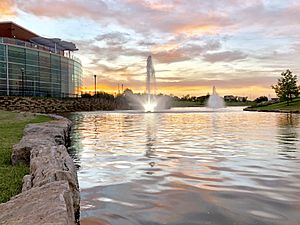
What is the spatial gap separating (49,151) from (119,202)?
1.94m

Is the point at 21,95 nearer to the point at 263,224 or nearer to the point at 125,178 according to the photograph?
the point at 125,178

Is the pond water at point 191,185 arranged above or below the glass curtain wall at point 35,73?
below

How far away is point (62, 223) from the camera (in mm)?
3002

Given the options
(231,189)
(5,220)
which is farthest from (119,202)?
(5,220)

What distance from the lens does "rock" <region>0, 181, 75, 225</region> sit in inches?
123

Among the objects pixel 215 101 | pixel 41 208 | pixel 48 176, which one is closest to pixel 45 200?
pixel 41 208

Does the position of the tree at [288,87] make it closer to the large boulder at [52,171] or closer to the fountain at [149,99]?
the fountain at [149,99]

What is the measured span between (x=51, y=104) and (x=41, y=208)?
5844cm

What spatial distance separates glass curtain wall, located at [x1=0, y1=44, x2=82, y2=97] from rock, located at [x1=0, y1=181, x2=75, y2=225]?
56385 millimetres

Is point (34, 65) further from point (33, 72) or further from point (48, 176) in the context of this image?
point (48, 176)

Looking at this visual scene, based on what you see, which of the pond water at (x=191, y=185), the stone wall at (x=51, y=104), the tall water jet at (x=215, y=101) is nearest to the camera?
the pond water at (x=191, y=185)

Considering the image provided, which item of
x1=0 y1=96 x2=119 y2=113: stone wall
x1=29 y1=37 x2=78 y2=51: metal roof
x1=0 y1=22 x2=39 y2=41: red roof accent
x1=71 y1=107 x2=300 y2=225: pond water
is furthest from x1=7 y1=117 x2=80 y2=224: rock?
x1=0 y1=22 x2=39 y2=41: red roof accent

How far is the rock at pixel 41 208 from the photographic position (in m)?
3.13

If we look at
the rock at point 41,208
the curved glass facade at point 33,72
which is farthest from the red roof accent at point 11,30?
the rock at point 41,208
